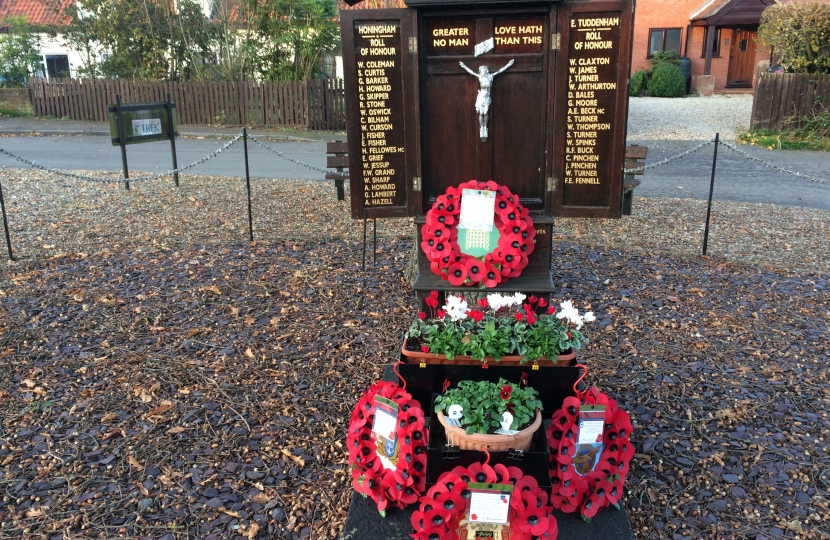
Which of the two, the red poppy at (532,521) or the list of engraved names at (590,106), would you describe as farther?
the list of engraved names at (590,106)

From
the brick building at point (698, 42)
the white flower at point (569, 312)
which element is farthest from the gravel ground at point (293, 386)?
the brick building at point (698, 42)

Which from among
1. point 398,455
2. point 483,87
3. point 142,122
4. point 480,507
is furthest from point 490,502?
point 142,122

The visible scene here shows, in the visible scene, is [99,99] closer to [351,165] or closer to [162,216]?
[162,216]

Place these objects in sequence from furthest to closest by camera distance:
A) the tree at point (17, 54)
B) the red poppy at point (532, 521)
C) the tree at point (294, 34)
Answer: the tree at point (17, 54) → the tree at point (294, 34) → the red poppy at point (532, 521)

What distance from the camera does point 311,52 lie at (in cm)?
2048

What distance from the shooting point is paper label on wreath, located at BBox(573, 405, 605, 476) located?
3.15 metres

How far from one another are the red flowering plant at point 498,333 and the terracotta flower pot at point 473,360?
21 millimetres

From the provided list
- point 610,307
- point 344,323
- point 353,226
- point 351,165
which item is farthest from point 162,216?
point 610,307

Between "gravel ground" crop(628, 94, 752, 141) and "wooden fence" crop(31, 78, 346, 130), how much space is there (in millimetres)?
8496

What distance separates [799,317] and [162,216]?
7508 millimetres

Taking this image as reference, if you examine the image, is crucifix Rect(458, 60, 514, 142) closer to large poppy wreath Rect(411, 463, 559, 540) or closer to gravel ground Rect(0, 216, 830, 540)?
gravel ground Rect(0, 216, 830, 540)

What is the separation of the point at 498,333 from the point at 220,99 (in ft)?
61.0

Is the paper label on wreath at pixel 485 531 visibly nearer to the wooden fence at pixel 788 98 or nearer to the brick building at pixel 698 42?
the wooden fence at pixel 788 98

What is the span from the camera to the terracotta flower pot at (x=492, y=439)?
2979 mm
